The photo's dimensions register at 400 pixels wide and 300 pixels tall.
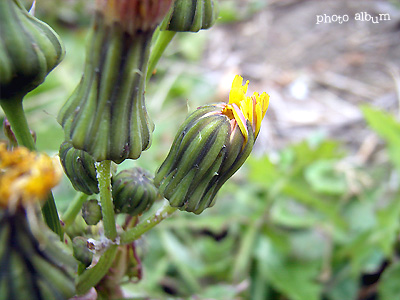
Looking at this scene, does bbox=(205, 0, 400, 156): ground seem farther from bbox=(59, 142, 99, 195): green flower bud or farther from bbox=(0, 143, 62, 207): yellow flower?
bbox=(0, 143, 62, 207): yellow flower

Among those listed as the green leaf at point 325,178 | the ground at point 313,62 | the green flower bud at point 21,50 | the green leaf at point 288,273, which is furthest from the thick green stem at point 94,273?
the ground at point 313,62

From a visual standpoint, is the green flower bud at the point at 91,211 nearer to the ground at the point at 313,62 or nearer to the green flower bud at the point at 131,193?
the green flower bud at the point at 131,193

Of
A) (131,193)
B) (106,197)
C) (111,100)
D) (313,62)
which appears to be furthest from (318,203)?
(313,62)

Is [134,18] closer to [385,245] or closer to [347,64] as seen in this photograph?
[385,245]

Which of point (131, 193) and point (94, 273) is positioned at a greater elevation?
point (131, 193)

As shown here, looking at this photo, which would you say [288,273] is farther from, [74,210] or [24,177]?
[24,177]

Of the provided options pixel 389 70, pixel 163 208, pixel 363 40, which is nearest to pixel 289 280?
pixel 163 208
